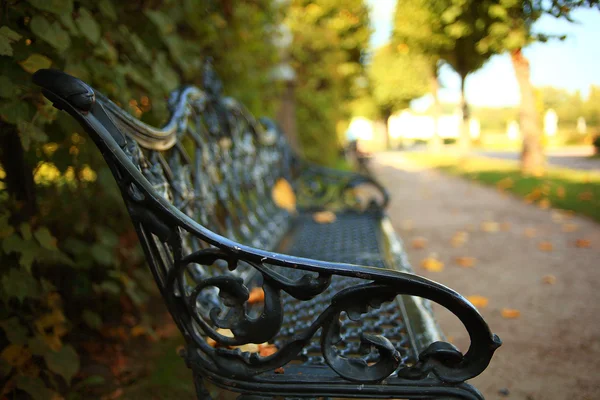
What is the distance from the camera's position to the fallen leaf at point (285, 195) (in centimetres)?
388

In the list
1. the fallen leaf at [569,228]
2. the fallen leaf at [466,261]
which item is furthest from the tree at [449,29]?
the fallen leaf at [569,228]

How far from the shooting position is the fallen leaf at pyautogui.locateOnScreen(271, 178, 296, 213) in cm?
388

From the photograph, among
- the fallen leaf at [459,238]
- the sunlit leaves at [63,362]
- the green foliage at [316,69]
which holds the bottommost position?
the fallen leaf at [459,238]

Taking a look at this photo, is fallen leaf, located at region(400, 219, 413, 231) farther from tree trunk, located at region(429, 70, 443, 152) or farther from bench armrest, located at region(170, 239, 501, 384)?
bench armrest, located at region(170, 239, 501, 384)

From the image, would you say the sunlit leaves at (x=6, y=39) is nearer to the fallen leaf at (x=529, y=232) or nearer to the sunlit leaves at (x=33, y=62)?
the sunlit leaves at (x=33, y=62)

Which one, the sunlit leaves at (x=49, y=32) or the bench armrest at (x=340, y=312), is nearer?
the bench armrest at (x=340, y=312)

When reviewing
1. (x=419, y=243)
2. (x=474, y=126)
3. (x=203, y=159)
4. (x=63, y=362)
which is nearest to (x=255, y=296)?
(x=203, y=159)

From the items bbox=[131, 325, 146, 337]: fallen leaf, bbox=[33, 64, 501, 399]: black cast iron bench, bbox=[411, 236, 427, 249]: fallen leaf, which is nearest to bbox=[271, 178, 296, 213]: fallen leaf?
bbox=[411, 236, 427, 249]: fallen leaf

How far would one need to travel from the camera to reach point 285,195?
397cm

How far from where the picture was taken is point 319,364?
1.37 meters

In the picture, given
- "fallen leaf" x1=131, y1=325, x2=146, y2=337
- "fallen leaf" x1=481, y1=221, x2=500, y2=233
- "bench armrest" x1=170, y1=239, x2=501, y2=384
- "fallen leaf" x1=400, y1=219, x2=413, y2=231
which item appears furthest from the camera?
"fallen leaf" x1=400, y1=219, x2=413, y2=231

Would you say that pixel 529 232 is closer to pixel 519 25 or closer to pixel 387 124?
pixel 519 25

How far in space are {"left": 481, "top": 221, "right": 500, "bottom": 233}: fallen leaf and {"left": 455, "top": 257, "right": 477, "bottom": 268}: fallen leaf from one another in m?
1.24

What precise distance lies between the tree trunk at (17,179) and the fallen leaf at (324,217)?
222cm
